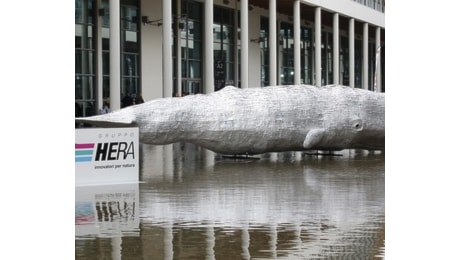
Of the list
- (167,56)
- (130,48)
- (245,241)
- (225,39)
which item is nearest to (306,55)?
(225,39)

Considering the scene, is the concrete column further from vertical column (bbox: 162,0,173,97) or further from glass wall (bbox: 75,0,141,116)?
vertical column (bbox: 162,0,173,97)

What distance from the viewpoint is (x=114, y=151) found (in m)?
13.6

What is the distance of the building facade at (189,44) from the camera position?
3412 centimetres

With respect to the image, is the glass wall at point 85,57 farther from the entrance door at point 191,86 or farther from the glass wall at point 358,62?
the glass wall at point 358,62

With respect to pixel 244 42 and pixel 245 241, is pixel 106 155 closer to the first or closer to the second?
pixel 245 241

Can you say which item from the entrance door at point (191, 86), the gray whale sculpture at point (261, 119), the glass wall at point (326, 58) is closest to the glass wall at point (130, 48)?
A: the entrance door at point (191, 86)

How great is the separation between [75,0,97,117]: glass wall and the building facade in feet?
0.15

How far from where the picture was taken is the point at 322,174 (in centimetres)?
1564

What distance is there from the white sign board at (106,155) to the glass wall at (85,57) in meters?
20.3

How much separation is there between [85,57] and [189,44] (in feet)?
28.1

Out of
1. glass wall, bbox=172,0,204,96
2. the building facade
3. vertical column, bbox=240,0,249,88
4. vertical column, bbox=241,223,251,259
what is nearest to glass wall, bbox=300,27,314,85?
the building facade

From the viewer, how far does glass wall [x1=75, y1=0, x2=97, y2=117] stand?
3406cm
